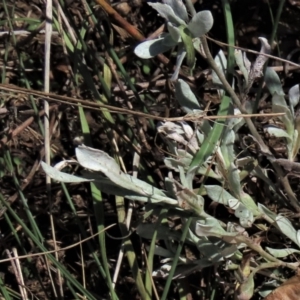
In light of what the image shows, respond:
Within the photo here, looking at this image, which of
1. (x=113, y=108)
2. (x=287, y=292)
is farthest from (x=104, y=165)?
(x=287, y=292)

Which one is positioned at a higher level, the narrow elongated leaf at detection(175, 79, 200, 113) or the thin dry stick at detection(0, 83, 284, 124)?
the thin dry stick at detection(0, 83, 284, 124)

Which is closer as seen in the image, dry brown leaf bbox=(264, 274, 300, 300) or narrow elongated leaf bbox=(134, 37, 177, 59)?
narrow elongated leaf bbox=(134, 37, 177, 59)

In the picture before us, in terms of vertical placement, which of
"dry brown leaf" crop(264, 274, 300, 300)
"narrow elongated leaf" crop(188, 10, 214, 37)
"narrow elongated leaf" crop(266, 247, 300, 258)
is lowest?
"dry brown leaf" crop(264, 274, 300, 300)

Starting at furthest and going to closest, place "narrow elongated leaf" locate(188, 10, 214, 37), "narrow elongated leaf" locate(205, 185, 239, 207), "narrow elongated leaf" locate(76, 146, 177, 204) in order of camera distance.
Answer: "narrow elongated leaf" locate(205, 185, 239, 207) < "narrow elongated leaf" locate(76, 146, 177, 204) < "narrow elongated leaf" locate(188, 10, 214, 37)

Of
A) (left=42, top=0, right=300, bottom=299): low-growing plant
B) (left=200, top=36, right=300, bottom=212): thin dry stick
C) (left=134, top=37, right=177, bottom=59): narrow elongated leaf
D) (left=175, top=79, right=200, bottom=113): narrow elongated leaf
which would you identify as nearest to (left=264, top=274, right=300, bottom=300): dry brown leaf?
(left=42, top=0, right=300, bottom=299): low-growing plant

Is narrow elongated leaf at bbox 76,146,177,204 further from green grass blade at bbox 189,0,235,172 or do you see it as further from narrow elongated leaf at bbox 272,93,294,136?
narrow elongated leaf at bbox 272,93,294,136

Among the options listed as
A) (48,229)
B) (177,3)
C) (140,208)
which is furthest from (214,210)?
(177,3)

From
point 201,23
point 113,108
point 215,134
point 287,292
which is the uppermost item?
point 201,23

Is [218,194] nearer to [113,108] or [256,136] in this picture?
[256,136]

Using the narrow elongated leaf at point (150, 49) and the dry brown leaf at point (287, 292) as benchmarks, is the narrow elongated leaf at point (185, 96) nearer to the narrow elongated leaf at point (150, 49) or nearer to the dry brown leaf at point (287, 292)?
the narrow elongated leaf at point (150, 49)
